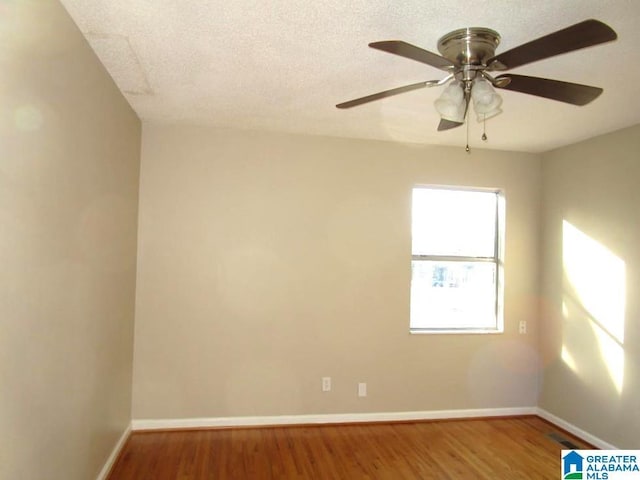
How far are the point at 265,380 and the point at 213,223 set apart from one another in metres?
1.46

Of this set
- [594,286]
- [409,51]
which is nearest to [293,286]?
[409,51]

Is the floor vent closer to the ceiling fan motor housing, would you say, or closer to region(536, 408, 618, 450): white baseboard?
region(536, 408, 618, 450): white baseboard

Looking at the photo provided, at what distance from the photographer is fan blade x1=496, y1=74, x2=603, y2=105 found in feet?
5.19

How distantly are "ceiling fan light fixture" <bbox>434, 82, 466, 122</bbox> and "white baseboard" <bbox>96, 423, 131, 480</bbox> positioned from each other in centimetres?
291

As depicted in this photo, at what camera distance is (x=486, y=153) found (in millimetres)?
4043

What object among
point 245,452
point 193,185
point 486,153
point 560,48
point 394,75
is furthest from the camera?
point 486,153

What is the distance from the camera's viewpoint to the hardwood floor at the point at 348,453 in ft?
9.30

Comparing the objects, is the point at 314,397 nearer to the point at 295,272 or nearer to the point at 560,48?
the point at 295,272

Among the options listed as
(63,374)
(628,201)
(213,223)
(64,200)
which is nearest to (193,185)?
(213,223)

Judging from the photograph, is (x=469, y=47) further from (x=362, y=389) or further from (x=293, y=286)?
(x=362, y=389)

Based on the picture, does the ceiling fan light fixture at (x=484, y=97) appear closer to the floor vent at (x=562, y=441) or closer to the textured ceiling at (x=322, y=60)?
the textured ceiling at (x=322, y=60)

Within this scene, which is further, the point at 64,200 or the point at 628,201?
the point at 628,201

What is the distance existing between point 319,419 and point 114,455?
1.65 metres

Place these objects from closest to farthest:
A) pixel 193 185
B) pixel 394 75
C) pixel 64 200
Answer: pixel 64 200
pixel 394 75
pixel 193 185
